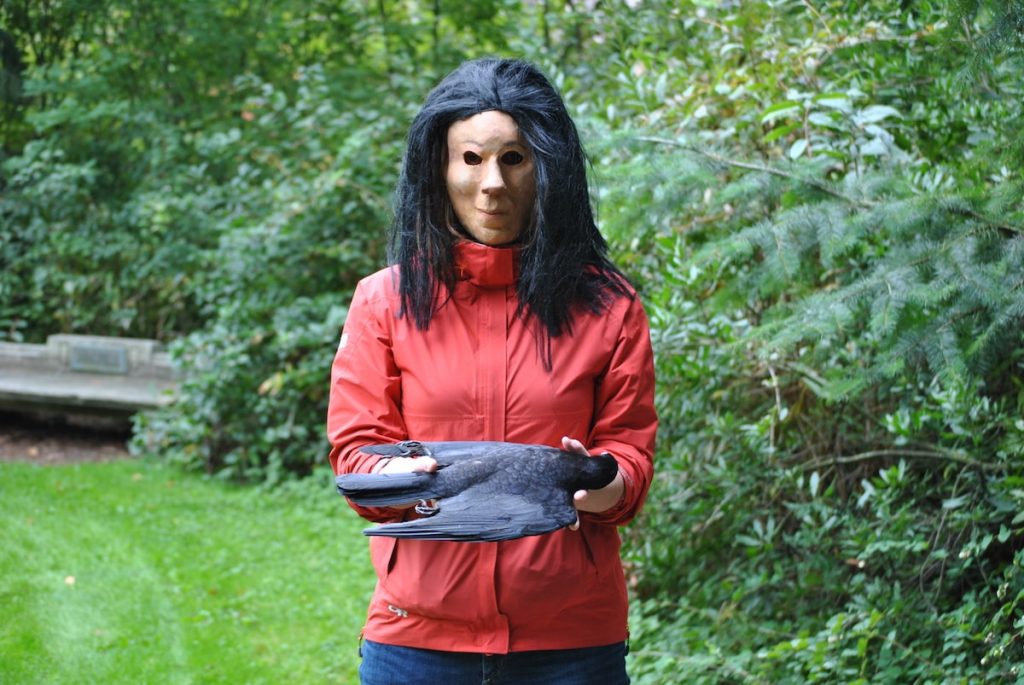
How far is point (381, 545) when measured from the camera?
2.01 m

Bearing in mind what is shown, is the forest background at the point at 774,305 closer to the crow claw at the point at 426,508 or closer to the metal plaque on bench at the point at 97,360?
the metal plaque on bench at the point at 97,360

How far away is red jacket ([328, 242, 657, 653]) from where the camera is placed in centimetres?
189

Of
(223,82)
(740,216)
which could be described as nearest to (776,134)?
(740,216)

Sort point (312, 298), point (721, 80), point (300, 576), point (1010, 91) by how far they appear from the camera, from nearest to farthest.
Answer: point (1010, 91), point (721, 80), point (300, 576), point (312, 298)

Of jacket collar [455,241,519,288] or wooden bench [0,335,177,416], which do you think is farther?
wooden bench [0,335,177,416]

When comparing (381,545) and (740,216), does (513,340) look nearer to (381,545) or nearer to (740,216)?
(381,545)

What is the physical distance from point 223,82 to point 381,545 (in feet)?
24.7

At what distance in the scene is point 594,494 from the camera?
72.5 inches

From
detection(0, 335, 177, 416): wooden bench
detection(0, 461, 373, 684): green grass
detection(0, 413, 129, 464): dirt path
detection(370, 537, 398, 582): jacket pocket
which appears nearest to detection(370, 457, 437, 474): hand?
detection(370, 537, 398, 582): jacket pocket

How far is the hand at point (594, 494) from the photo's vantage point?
182 centimetres

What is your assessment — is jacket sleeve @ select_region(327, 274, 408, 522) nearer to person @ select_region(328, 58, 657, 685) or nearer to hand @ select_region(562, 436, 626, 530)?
person @ select_region(328, 58, 657, 685)

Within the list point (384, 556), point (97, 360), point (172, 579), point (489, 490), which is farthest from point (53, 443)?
point (489, 490)

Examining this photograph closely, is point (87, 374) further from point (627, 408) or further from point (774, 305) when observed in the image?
point (627, 408)

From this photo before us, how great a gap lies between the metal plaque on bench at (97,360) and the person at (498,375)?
599 cm
